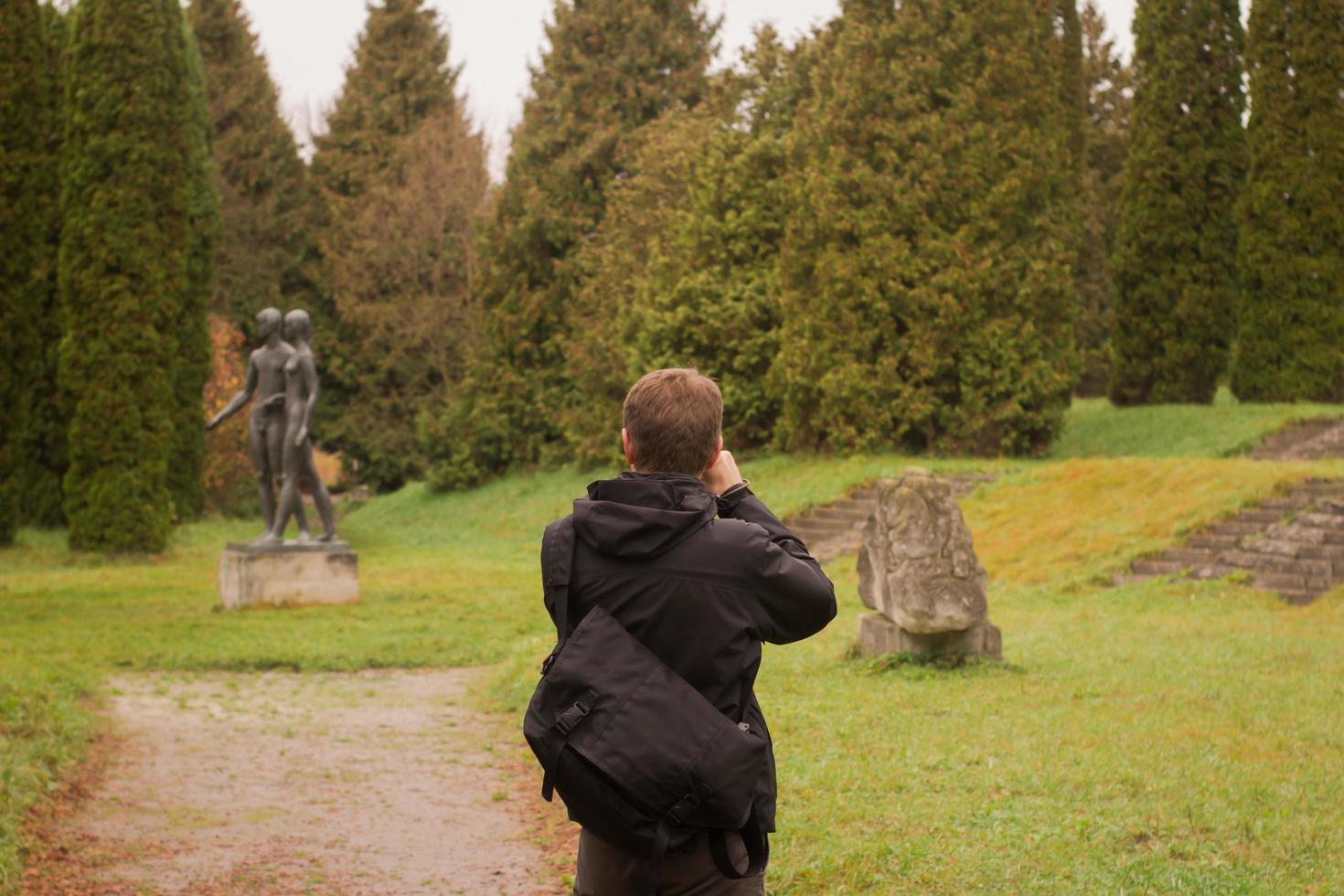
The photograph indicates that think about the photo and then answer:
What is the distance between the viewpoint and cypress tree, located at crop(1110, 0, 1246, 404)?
96.8 ft

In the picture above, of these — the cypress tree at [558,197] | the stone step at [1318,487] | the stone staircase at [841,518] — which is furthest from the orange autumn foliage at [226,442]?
the stone step at [1318,487]

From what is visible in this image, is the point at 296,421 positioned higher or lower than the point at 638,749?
higher

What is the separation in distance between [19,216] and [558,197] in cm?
1547

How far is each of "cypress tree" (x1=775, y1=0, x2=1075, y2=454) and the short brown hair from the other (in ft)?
73.9

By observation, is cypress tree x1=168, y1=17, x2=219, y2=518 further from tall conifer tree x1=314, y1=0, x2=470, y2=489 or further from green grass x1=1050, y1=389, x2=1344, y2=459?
green grass x1=1050, y1=389, x2=1344, y2=459

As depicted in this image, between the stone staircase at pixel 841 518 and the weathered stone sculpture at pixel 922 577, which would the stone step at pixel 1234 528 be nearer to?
the stone staircase at pixel 841 518

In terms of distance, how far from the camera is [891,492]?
10.8 metres

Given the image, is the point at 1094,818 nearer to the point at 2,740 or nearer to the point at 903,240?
the point at 2,740

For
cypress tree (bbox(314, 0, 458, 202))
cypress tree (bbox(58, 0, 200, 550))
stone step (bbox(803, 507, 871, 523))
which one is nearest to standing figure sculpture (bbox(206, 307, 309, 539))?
cypress tree (bbox(58, 0, 200, 550))

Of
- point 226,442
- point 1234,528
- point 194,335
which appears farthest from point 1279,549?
point 226,442

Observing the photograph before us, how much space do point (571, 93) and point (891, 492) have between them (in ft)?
88.3

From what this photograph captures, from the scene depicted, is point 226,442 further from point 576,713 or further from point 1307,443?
point 576,713

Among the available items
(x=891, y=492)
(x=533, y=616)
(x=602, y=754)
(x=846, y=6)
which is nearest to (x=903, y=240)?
(x=846, y=6)

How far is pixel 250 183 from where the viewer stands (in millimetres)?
41375
